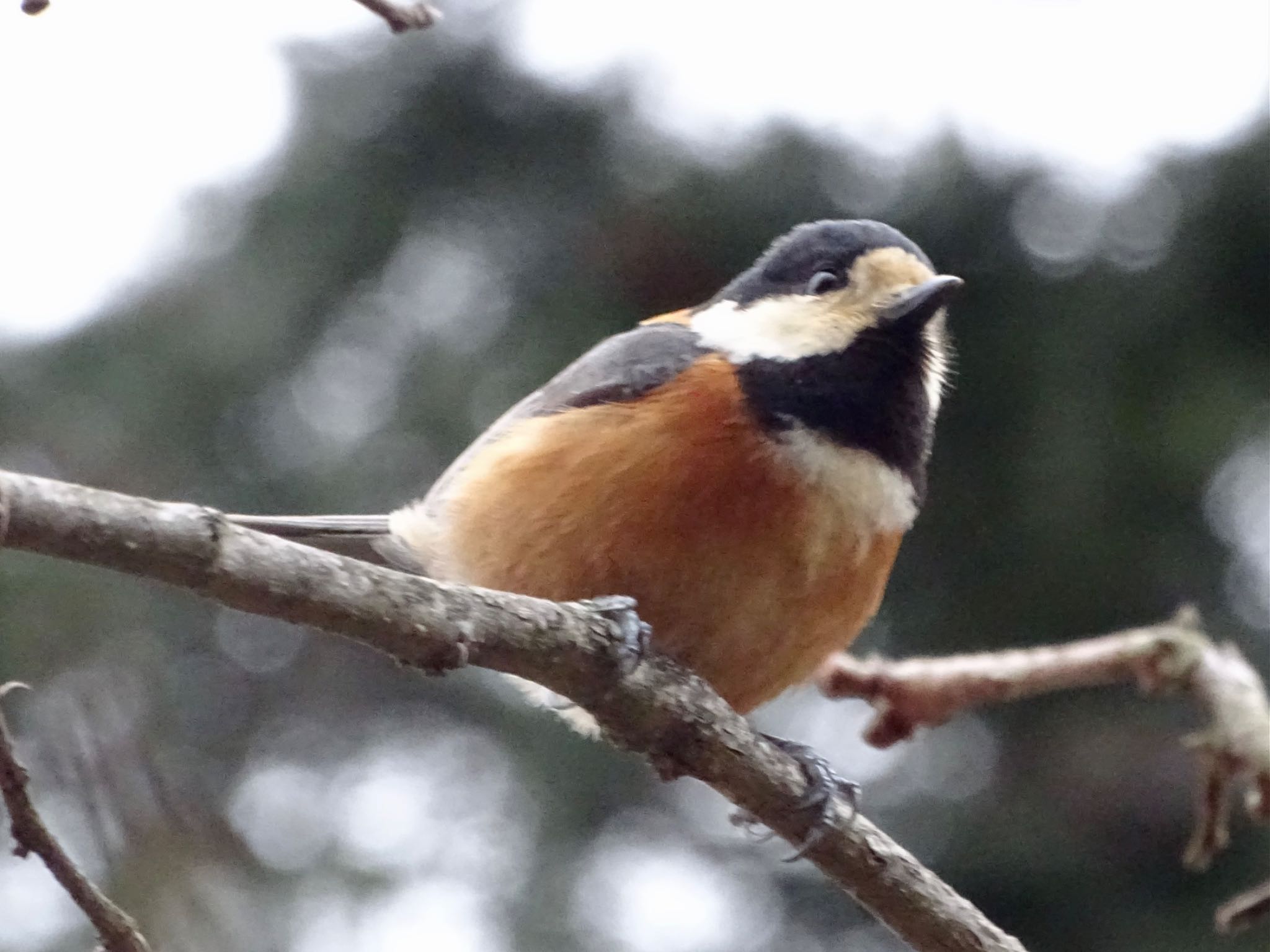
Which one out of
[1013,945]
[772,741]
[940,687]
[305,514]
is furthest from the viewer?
[305,514]

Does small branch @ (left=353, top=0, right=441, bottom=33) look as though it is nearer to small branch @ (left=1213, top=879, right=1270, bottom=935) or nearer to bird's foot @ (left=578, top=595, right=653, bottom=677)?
bird's foot @ (left=578, top=595, right=653, bottom=677)

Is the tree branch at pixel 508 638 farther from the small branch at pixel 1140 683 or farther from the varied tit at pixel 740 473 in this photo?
the small branch at pixel 1140 683

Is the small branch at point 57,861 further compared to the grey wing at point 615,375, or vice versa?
the grey wing at point 615,375

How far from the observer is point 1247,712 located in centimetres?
289

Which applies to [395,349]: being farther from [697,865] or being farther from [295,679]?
[697,865]

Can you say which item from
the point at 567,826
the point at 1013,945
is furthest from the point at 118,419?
the point at 1013,945

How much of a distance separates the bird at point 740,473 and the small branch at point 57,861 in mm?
971

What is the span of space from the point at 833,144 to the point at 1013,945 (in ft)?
9.23

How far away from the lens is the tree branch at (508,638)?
1416mm

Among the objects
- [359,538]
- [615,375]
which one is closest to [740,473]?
[615,375]


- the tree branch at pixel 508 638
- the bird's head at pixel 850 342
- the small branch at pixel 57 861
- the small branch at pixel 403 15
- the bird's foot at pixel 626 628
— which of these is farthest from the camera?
the bird's head at pixel 850 342

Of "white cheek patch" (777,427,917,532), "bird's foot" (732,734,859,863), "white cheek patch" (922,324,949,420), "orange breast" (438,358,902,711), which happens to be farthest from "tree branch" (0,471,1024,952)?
"white cheek patch" (922,324,949,420)

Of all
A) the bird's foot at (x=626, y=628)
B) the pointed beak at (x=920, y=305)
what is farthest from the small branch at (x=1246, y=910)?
the pointed beak at (x=920, y=305)

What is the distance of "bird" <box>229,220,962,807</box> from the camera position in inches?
97.2
